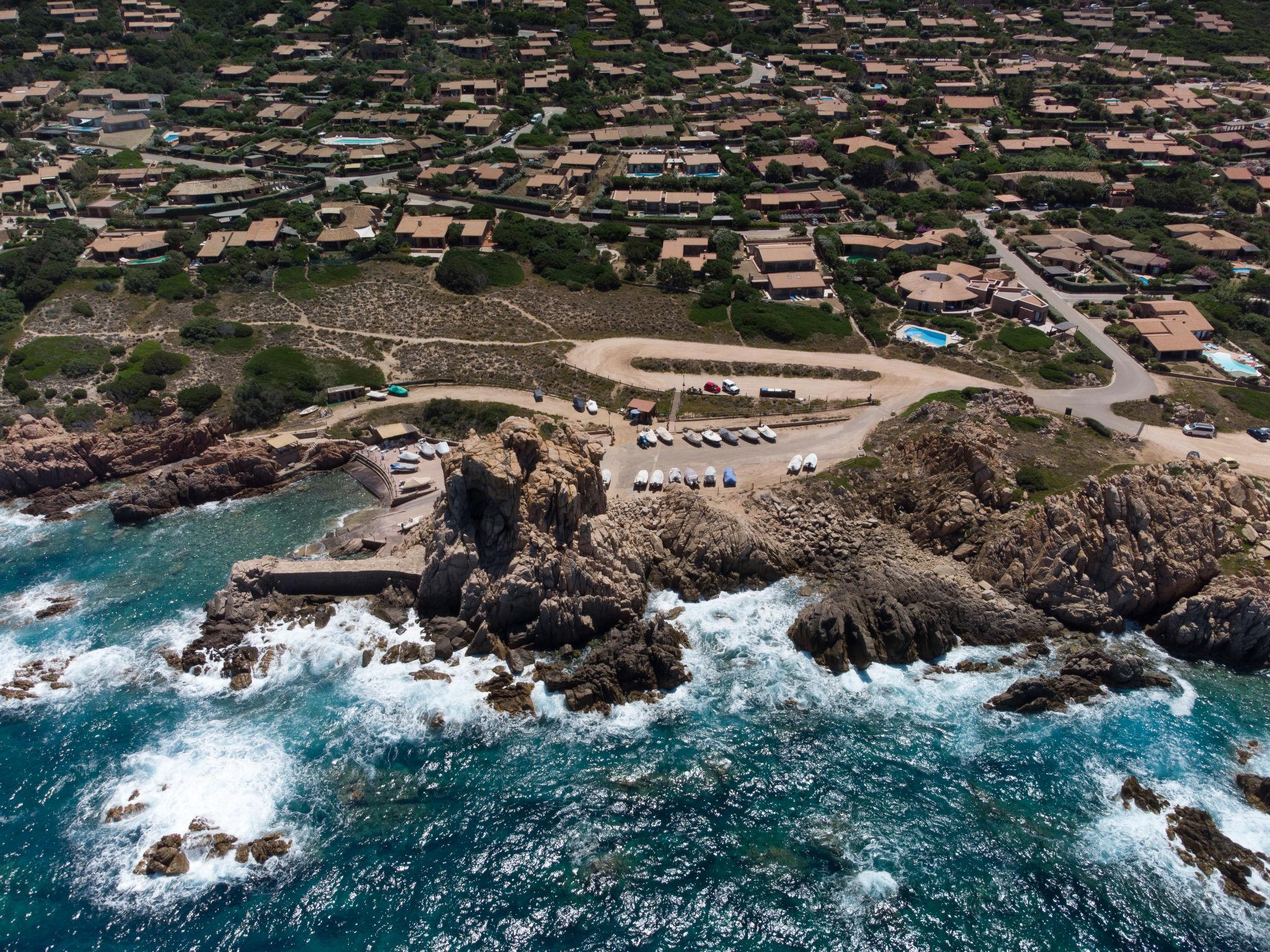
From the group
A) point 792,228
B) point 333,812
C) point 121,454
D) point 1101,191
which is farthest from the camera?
point 1101,191

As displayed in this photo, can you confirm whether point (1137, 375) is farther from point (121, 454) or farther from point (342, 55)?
point (342, 55)

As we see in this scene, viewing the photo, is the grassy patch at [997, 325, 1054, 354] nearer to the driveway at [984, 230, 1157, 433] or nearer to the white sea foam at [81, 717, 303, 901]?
the driveway at [984, 230, 1157, 433]

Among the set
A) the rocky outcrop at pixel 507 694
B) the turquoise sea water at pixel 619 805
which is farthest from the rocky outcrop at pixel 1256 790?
the rocky outcrop at pixel 507 694

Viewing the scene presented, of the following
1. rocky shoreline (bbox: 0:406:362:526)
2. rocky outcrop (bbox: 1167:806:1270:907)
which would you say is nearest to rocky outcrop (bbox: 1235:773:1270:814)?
rocky outcrop (bbox: 1167:806:1270:907)

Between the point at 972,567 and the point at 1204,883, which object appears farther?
the point at 972,567

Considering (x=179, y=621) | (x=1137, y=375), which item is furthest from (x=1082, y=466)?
(x=179, y=621)

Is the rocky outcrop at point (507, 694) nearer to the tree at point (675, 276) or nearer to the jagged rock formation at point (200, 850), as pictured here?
the jagged rock formation at point (200, 850)

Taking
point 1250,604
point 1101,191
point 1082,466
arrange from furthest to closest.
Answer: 1. point 1101,191
2. point 1082,466
3. point 1250,604
